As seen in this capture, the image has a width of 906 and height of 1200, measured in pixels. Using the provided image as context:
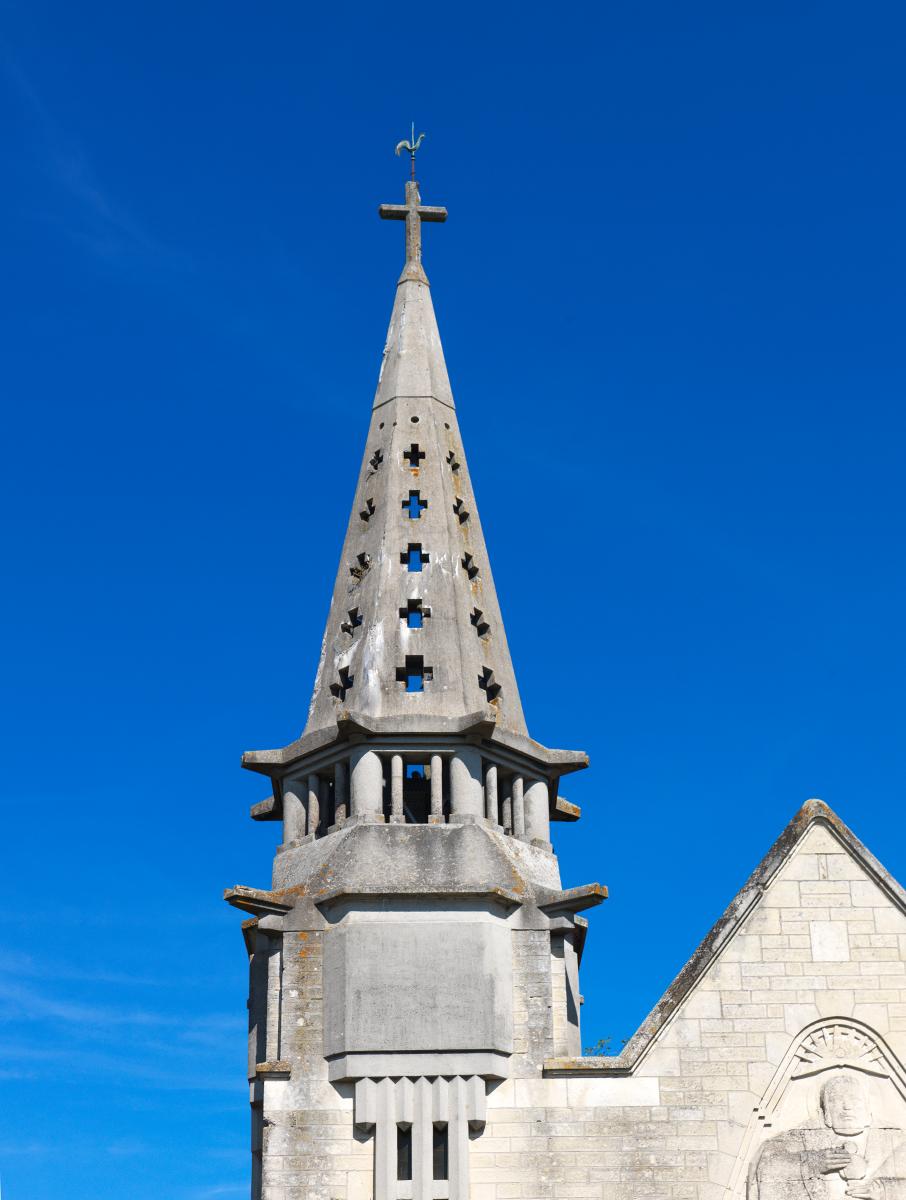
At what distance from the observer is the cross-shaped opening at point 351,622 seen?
3062cm

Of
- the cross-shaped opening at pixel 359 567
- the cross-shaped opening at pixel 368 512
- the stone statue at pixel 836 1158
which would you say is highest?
the cross-shaped opening at pixel 368 512

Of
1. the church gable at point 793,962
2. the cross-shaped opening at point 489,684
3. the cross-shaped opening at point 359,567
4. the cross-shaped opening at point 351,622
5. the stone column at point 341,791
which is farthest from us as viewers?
the cross-shaped opening at point 359,567

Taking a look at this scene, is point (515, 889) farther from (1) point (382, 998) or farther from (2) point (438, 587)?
(2) point (438, 587)

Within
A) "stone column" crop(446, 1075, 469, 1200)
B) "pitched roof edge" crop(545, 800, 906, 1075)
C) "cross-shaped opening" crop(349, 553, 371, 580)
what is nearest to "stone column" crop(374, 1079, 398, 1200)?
"stone column" crop(446, 1075, 469, 1200)

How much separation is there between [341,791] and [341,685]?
1869 millimetres

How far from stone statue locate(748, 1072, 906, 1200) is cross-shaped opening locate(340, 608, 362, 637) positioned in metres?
9.77

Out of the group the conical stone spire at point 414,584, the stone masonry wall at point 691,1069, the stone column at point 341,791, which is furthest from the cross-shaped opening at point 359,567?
the stone masonry wall at point 691,1069

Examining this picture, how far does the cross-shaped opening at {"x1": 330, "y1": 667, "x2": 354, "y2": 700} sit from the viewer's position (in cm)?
3006

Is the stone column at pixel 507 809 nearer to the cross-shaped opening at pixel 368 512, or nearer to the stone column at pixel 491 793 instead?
the stone column at pixel 491 793

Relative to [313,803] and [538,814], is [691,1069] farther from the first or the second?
[313,803]

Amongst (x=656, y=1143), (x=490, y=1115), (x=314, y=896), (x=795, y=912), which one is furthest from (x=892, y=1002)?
(x=314, y=896)

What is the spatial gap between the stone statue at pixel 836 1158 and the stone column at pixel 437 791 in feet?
20.8

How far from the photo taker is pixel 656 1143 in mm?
26438

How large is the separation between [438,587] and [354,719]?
295 centimetres
